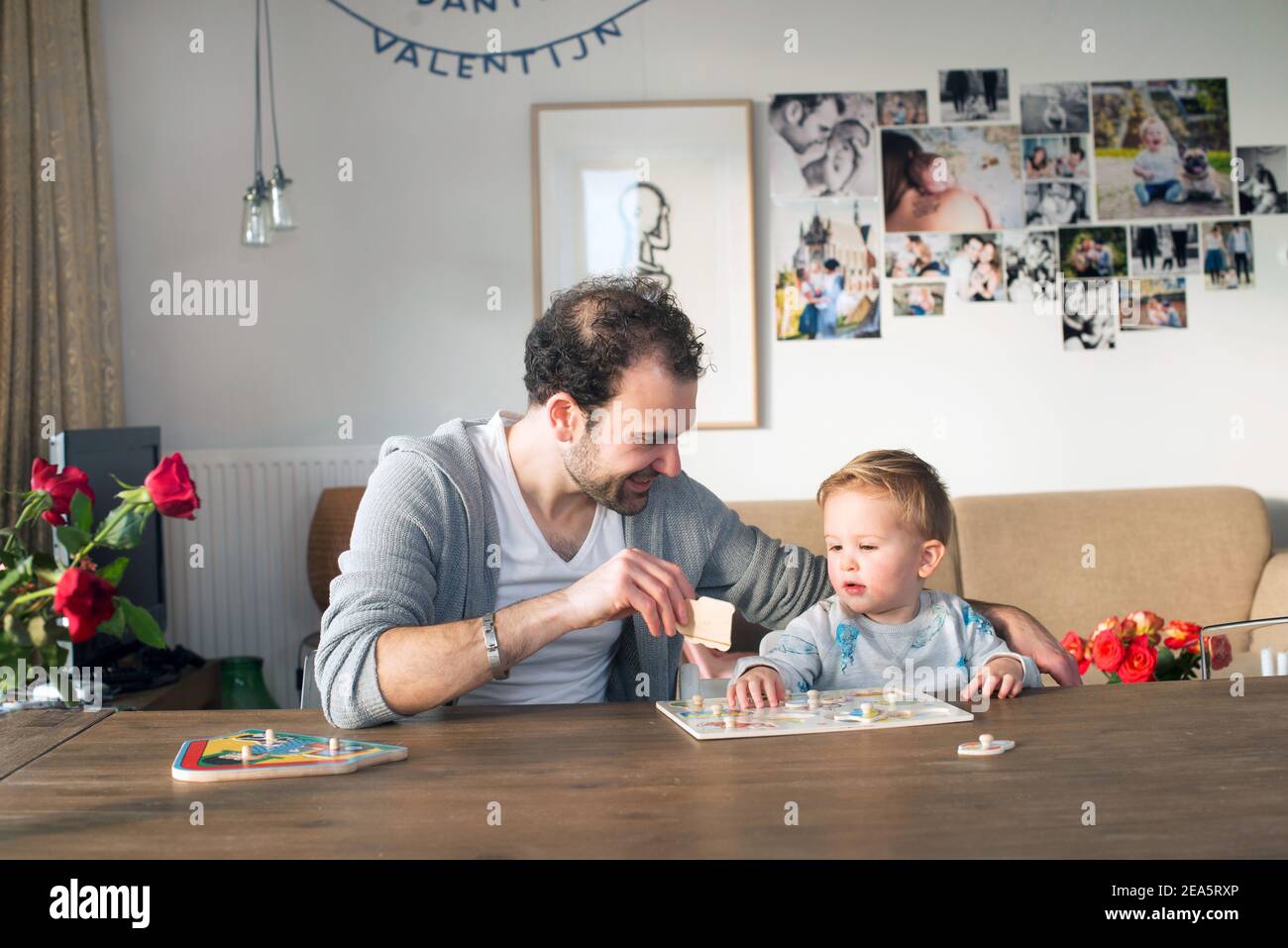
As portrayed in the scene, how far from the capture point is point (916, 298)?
3.63 meters

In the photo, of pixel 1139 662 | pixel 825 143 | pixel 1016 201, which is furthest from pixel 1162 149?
pixel 1139 662

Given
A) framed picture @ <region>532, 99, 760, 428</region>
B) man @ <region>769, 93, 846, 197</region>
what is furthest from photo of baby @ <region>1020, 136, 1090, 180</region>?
framed picture @ <region>532, 99, 760, 428</region>

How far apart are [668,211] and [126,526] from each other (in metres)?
2.76

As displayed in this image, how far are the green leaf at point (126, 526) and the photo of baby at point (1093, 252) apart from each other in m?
3.16

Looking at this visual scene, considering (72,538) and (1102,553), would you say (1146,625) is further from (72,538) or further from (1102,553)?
(72,538)

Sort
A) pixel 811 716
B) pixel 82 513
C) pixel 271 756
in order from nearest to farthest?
pixel 82 513
pixel 271 756
pixel 811 716

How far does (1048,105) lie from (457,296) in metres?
1.79

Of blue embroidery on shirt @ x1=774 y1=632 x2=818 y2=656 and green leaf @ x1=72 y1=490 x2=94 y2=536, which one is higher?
green leaf @ x1=72 y1=490 x2=94 y2=536

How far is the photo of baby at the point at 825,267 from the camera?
142 inches

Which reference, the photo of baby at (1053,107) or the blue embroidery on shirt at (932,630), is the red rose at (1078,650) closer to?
the blue embroidery on shirt at (932,630)

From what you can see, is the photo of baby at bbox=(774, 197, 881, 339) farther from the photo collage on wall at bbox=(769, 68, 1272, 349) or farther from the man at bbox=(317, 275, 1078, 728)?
the man at bbox=(317, 275, 1078, 728)

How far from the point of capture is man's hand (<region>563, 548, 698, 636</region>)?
1.33 meters
